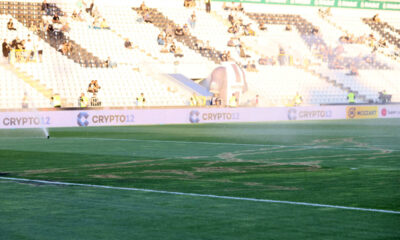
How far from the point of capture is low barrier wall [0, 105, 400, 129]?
107ft

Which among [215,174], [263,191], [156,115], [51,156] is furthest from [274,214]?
[156,115]

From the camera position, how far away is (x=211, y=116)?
39219 mm

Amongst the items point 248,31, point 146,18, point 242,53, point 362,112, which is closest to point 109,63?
point 146,18

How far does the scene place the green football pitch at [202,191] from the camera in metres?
8.22

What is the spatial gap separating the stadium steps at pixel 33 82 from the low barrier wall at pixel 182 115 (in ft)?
15.6

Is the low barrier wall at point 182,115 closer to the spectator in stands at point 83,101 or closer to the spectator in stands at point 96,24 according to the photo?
the spectator in stands at point 83,101

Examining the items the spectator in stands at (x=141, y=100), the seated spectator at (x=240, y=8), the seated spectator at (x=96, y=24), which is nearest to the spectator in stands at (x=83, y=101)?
the spectator in stands at (x=141, y=100)

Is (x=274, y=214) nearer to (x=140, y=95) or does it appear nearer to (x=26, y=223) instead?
(x=26, y=223)

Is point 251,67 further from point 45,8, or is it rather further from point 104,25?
point 45,8

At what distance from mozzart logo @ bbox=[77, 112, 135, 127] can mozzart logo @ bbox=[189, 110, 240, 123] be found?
12.8 feet

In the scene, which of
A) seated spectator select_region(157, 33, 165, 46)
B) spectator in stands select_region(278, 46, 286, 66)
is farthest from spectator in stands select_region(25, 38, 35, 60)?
spectator in stands select_region(278, 46, 286, 66)

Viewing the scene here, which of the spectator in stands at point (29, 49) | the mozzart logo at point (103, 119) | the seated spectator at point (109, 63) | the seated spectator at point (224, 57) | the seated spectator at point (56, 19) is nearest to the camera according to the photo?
the mozzart logo at point (103, 119)

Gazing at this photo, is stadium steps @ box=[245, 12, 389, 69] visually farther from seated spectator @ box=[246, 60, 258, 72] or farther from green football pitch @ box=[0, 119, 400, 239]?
green football pitch @ box=[0, 119, 400, 239]

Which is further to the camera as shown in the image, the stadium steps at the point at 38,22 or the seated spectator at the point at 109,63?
the seated spectator at the point at 109,63
